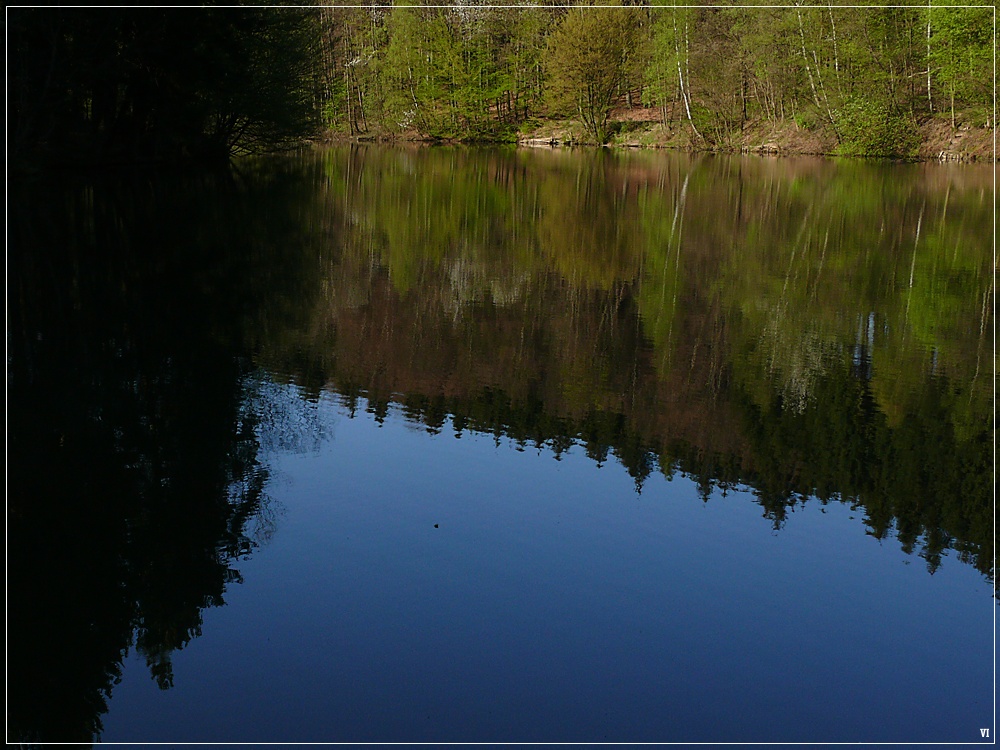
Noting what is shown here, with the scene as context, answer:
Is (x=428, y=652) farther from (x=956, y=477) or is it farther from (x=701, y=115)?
(x=701, y=115)

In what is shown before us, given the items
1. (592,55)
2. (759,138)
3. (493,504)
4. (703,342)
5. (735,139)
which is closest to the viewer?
(493,504)

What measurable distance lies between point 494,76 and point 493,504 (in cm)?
7314

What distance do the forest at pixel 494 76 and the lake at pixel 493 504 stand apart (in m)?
16.3

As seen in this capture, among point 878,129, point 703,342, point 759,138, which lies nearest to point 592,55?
point 759,138

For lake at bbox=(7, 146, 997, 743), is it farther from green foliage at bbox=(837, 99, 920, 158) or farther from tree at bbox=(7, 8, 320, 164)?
green foliage at bbox=(837, 99, 920, 158)

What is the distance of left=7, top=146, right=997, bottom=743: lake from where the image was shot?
5043 mm

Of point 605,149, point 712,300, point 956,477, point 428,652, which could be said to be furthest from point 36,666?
point 605,149

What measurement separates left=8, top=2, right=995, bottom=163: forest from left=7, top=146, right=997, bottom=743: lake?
16321mm

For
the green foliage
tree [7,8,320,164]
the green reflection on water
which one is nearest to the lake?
the green reflection on water

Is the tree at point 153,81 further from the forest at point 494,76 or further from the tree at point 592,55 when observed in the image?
the tree at point 592,55

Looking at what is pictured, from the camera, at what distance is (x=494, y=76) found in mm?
77500

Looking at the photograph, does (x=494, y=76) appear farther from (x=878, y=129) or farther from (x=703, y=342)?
(x=703, y=342)

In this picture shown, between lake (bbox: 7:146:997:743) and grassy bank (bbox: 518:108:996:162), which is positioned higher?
grassy bank (bbox: 518:108:996:162)

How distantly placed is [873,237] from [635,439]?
15.9 m
